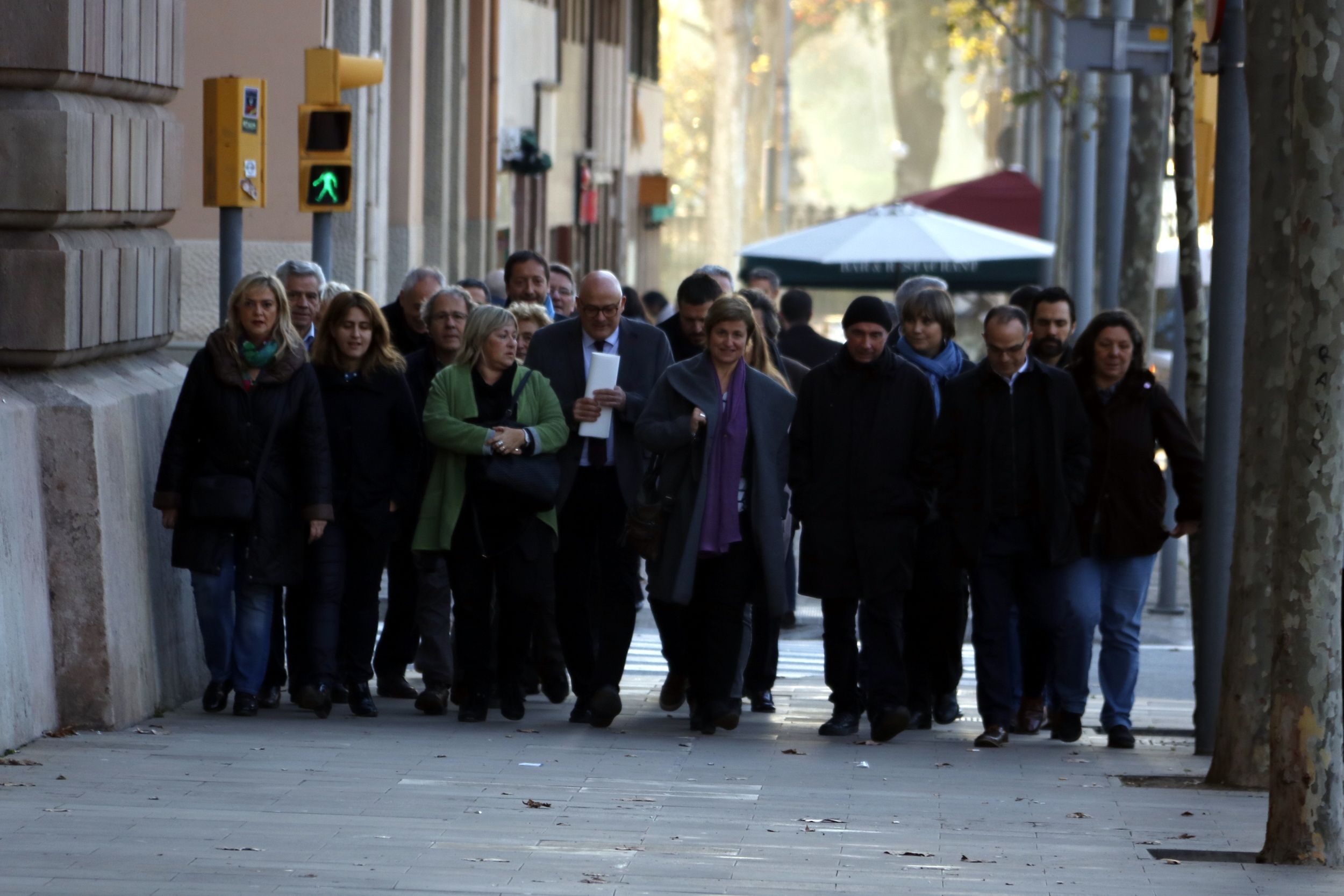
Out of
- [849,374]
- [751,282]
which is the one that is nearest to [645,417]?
[849,374]

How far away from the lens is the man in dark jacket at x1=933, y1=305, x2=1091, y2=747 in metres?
9.42

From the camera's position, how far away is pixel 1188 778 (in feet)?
28.3

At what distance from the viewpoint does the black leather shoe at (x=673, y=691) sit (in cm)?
1002

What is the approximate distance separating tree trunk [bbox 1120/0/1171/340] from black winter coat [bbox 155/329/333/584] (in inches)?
526

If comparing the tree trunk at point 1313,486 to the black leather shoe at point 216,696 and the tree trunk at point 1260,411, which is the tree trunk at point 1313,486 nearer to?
the tree trunk at point 1260,411

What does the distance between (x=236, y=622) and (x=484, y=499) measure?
1.11m

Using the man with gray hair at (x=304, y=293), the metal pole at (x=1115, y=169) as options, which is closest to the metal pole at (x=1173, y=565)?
the metal pole at (x=1115, y=169)

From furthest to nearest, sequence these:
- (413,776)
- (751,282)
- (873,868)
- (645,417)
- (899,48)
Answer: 1. (899,48)
2. (751,282)
3. (645,417)
4. (413,776)
5. (873,868)

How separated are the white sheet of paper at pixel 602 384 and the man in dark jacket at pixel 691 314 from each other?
451 millimetres

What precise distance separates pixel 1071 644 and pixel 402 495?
2866 mm

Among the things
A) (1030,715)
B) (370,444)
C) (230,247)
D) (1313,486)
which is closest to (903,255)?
(230,247)

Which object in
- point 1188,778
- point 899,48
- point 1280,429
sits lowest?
point 1188,778

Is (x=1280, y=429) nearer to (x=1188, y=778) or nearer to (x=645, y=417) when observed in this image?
(x=1188, y=778)

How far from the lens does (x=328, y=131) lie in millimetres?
13188
